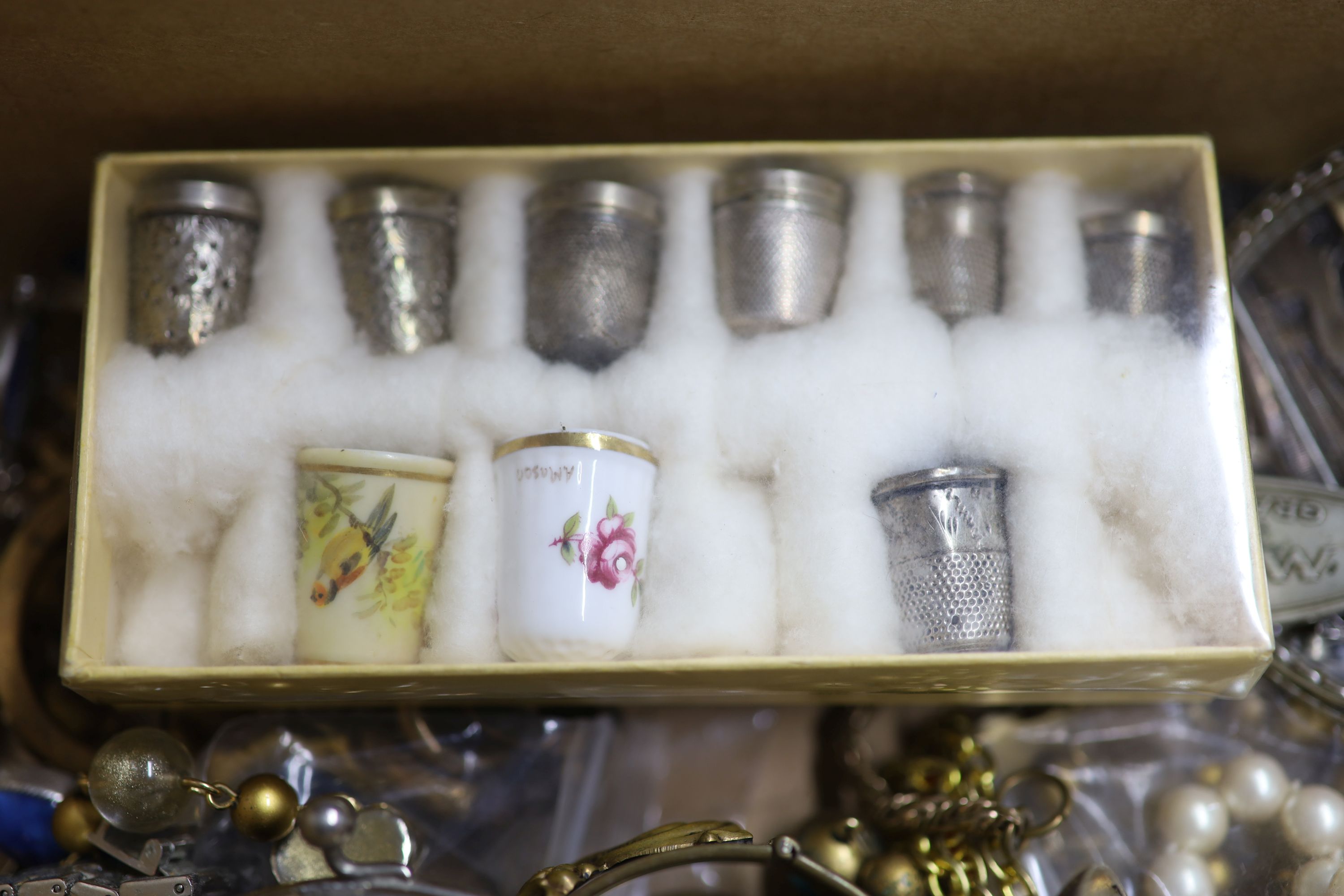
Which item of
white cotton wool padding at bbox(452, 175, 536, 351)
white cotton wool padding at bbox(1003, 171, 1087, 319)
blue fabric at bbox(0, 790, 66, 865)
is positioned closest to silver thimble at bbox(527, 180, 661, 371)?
white cotton wool padding at bbox(452, 175, 536, 351)

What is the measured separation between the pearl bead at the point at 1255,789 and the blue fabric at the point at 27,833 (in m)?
0.87

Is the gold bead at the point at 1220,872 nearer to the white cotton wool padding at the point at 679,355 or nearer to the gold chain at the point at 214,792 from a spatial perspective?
the white cotton wool padding at the point at 679,355

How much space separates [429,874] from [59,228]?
0.64 metres

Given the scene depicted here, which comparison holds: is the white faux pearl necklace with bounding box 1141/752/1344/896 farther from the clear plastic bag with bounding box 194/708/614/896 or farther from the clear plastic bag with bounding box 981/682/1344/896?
the clear plastic bag with bounding box 194/708/614/896

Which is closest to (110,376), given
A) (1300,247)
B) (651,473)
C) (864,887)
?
(651,473)

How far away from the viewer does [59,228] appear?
86 centimetres

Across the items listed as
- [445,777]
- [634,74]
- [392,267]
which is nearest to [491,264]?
[392,267]

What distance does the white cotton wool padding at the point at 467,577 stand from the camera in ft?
2.10

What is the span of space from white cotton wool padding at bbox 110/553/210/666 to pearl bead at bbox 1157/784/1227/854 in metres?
0.72

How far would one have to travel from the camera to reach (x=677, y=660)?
1.99 ft

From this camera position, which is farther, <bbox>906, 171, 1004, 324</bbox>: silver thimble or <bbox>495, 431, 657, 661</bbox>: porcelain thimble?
<bbox>906, 171, 1004, 324</bbox>: silver thimble

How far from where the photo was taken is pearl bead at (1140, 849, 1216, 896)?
705 mm

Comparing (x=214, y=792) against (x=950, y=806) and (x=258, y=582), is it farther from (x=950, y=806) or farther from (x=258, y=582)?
(x=950, y=806)

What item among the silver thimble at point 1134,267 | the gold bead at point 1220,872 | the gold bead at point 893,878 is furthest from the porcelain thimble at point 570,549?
the gold bead at point 1220,872
